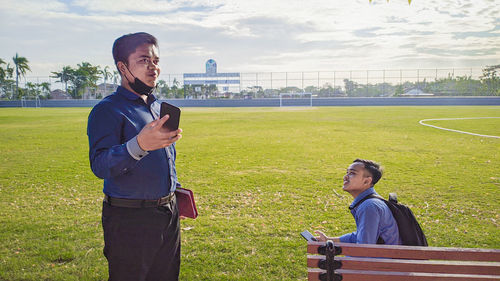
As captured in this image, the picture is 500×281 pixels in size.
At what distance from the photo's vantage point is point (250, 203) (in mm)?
6035

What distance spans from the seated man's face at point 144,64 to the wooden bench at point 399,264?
4.86 ft

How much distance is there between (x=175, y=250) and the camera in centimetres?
259

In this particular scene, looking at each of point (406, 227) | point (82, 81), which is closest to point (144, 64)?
point (406, 227)

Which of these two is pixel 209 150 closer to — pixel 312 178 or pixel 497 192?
pixel 312 178

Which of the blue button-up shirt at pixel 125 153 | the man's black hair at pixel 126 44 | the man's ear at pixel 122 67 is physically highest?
the man's black hair at pixel 126 44

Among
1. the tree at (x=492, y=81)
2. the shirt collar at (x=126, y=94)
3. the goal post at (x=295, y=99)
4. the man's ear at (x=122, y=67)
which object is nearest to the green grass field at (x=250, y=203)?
the shirt collar at (x=126, y=94)

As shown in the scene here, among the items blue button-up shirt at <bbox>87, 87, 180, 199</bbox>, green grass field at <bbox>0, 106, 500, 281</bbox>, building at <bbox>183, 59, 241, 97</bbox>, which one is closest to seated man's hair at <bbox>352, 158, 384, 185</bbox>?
green grass field at <bbox>0, 106, 500, 281</bbox>

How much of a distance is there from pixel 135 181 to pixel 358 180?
174 centimetres

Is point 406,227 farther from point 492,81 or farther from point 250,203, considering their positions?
point 492,81

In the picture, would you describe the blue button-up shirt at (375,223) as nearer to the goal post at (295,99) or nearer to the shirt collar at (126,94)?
the shirt collar at (126,94)

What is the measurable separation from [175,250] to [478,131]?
17.2 metres

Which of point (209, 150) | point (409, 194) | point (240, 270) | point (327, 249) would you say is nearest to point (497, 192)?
point (409, 194)

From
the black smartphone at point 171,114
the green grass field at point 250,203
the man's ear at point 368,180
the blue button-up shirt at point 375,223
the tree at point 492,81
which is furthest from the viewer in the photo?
the tree at point 492,81

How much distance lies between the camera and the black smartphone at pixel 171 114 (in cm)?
181
